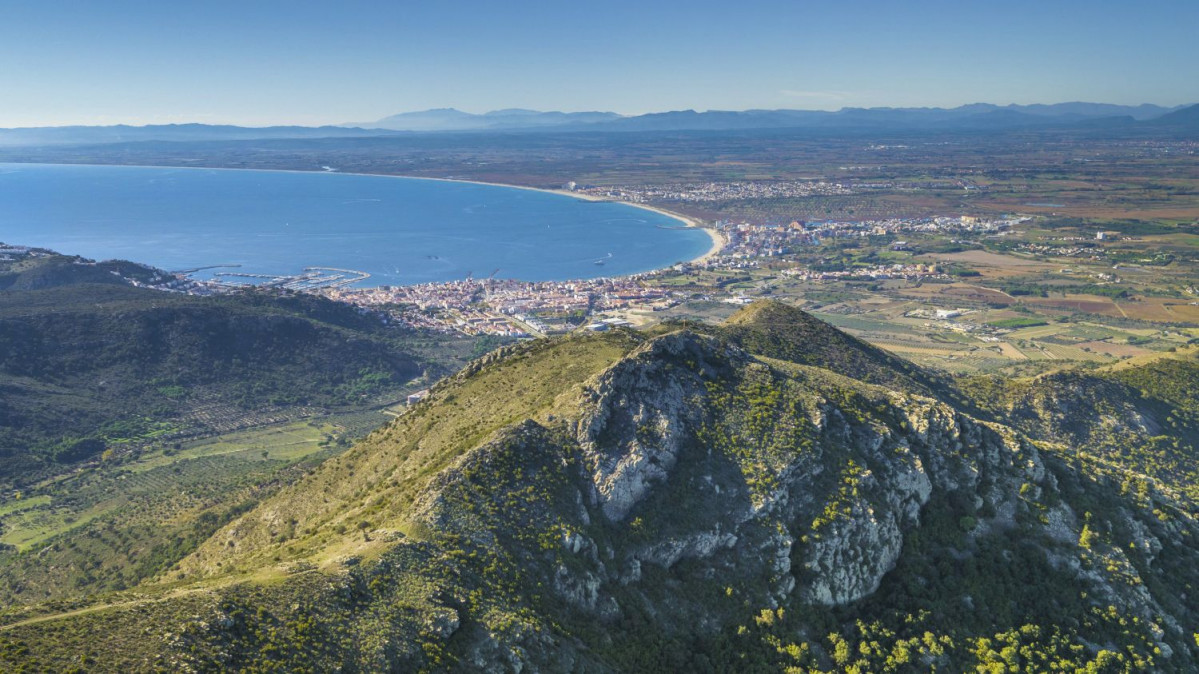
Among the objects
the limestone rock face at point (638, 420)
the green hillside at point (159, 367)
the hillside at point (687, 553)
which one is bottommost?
the green hillside at point (159, 367)

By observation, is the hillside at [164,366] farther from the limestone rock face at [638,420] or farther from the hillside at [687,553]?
the limestone rock face at [638,420]

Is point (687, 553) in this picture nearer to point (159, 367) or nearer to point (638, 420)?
point (638, 420)

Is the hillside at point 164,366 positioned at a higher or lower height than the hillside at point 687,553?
lower

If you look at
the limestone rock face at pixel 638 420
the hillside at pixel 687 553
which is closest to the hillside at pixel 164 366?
the hillside at pixel 687 553

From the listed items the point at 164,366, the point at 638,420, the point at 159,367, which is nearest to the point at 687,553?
the point at 638,420

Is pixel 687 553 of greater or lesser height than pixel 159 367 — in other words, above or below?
above

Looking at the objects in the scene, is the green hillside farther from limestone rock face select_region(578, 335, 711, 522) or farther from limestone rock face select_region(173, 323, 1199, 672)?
limestone rock face select_region(578, 335, 711, 522)

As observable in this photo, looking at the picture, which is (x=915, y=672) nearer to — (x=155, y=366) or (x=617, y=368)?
(x=617, y=368)

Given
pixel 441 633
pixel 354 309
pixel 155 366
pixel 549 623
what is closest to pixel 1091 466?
pixel 549 623
